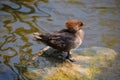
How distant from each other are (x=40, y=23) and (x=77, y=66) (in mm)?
1966

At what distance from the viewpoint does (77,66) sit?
16.3 feet

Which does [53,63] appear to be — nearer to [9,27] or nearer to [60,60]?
[60,60]

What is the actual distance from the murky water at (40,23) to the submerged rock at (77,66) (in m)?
0.14

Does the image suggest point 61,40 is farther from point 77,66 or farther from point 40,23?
point 40,23

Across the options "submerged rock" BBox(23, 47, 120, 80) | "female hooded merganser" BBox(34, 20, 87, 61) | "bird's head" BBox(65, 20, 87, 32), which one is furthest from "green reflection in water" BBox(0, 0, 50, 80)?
"bird's head" BBox(65, 20, 87, 32)

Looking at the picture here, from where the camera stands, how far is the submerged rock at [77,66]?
15.5 feet

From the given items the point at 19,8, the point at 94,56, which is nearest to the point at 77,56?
the point at 94,56

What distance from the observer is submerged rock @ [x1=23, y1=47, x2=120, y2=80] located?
4.71m

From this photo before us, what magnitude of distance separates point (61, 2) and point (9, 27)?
182 cm

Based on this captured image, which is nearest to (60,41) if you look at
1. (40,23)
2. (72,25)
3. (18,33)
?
(72,25)

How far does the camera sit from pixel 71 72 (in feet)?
15.7

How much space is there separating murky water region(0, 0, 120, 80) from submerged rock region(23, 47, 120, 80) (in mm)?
143

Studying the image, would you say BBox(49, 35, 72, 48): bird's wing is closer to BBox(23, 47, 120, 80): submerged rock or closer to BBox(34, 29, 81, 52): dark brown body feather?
BBox(34, 29, 81, 52): dark brown body feather

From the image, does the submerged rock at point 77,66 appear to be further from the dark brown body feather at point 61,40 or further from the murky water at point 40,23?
the dark brown body feather at point 61,40
